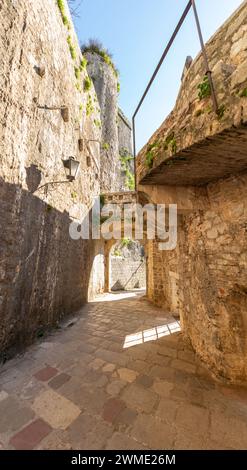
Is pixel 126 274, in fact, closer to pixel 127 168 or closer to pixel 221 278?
pixel 127 168

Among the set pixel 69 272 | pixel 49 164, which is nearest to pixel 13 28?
pixel 49 164

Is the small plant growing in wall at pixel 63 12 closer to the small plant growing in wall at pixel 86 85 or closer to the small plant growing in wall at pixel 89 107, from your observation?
the small plant growing in wall at pixel 86 85

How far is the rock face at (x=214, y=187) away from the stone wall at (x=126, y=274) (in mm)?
11066

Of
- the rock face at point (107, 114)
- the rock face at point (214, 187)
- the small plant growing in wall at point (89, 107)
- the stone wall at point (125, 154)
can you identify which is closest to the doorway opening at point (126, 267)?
the rock face at point (107, 114)

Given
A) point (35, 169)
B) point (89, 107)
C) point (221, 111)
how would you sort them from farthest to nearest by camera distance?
point (89, 107), point (35, 169), point (221, 111)

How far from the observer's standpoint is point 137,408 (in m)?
2.40

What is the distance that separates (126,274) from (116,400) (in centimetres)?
1306

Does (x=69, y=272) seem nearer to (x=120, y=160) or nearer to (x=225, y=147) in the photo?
(x=225, y=147)

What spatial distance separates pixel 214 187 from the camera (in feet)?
9.90

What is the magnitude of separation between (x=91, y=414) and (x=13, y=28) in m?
6.81

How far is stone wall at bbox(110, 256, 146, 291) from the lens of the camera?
14.8 m

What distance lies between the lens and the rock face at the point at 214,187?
70.3 inches

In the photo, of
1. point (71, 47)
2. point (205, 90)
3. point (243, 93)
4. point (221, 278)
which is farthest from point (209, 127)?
point (71, 47)

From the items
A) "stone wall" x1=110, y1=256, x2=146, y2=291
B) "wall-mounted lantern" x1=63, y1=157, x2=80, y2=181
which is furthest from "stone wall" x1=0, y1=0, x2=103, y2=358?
"stone wall" x1=110, y1=256, x2=146, y2=291
